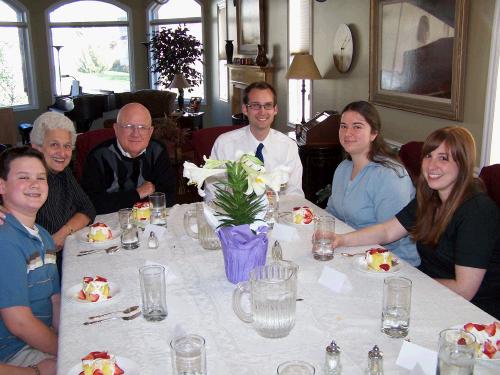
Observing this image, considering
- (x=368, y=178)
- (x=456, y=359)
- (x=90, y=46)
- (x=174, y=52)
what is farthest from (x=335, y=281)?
(x=90, y=46)

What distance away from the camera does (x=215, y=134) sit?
4.05 m

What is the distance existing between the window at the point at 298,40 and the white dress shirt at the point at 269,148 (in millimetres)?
2446

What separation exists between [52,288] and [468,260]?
1475mm

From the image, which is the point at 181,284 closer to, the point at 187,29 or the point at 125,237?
the point at 125,237

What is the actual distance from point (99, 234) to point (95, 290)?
0.60m

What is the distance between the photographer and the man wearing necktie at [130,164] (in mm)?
2896

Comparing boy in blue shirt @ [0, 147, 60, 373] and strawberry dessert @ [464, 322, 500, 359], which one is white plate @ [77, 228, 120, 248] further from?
strawberry dessert @ [464, 322, 500, 359]

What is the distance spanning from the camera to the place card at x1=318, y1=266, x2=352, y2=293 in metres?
1.66

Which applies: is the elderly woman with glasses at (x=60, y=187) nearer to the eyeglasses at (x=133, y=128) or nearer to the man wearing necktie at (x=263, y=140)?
the eyeglasses at (x=133, y=128)

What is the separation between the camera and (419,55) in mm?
3502

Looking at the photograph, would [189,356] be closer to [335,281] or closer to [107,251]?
[335,281]

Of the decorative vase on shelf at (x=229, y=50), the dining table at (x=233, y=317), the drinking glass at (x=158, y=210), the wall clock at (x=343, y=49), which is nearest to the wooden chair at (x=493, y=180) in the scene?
the dining table at (x=233, y=317)

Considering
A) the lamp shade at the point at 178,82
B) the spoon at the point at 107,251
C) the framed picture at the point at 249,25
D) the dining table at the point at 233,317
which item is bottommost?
the dining table at the point at 233,317

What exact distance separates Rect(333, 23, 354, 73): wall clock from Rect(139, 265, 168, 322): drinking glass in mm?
3475
